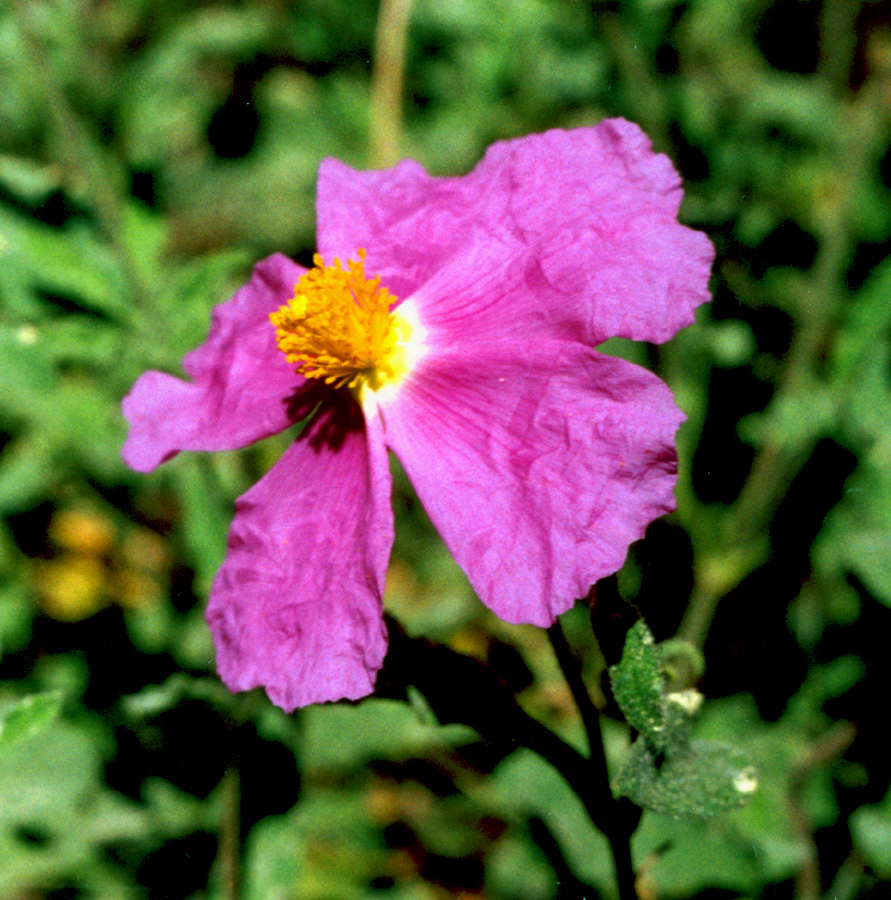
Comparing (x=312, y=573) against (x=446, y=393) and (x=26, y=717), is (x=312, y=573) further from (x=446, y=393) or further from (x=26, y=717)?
(x=26, y=717)

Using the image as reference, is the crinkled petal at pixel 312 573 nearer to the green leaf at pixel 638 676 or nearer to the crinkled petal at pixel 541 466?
the crinkled petal at pixel 541 466

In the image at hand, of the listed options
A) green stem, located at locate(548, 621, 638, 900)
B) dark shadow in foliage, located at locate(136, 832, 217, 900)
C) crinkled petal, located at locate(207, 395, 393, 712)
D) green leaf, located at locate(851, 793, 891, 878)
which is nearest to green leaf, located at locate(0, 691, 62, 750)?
crinkled petal, located at locate(207, 395, 393, 712)

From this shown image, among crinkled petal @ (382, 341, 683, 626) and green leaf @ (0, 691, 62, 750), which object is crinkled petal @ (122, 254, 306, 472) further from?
green leaf @ (0, 691, 62, 750)

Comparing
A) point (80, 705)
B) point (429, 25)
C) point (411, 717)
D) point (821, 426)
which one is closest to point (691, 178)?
point (821, 426)

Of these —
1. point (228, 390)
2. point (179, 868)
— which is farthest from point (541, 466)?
point (179, 868)

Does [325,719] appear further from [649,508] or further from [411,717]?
[649,508]

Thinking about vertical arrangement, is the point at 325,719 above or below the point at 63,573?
above

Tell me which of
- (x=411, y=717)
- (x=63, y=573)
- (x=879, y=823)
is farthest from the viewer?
(x=63, y=573)

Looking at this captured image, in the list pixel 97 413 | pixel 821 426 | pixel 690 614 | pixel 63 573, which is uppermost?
pixel 821 426
